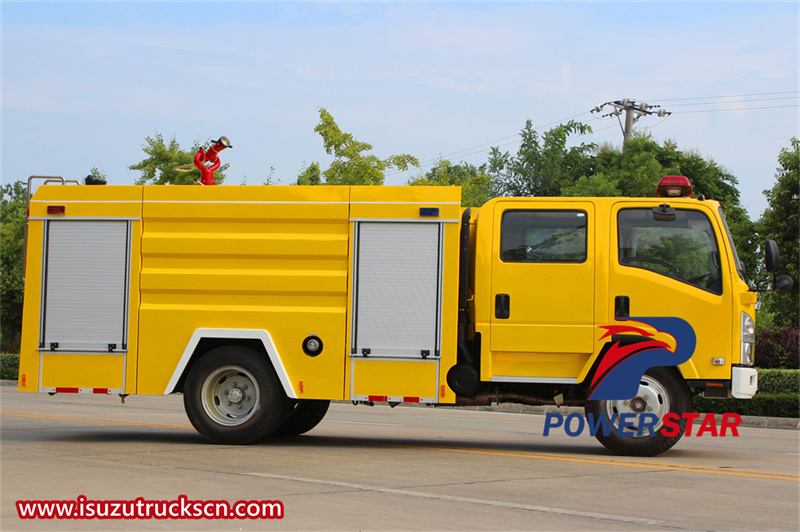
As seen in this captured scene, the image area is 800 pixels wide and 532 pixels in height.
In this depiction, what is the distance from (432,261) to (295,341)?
1.75 meters

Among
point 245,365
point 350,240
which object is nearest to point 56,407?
point 245,365

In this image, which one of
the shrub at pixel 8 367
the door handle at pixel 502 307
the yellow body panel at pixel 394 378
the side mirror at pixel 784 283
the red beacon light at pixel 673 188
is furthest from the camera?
the shrub at pixel 8 367

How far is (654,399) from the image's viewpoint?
362 inches

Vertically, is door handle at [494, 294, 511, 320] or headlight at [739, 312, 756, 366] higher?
door handle at [494, 294, 511, 320]

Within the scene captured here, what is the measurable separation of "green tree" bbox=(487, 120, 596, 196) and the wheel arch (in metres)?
38.3

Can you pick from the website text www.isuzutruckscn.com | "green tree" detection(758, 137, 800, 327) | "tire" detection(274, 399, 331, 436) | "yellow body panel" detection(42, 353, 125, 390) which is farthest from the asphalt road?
"green tree" detection(758, 137, 800, 327)

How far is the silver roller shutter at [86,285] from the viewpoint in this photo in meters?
10.0

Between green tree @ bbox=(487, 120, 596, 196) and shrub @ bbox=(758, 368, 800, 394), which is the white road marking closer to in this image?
shrub @ bbox=(758, 368, 800, 394)

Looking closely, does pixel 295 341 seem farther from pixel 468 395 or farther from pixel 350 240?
pixel 468 395

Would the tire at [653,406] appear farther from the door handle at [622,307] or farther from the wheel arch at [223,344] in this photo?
the wheel arch at [223,344]

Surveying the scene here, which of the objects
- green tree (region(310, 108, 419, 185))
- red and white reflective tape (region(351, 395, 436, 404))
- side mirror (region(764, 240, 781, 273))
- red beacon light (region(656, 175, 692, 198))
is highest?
green tree (region(310, 108, 419, 185))

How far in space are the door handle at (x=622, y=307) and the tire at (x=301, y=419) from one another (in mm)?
4026

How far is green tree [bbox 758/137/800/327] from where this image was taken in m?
23.1

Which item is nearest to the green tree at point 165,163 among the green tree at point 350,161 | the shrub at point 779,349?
the green tree at point 350,161
